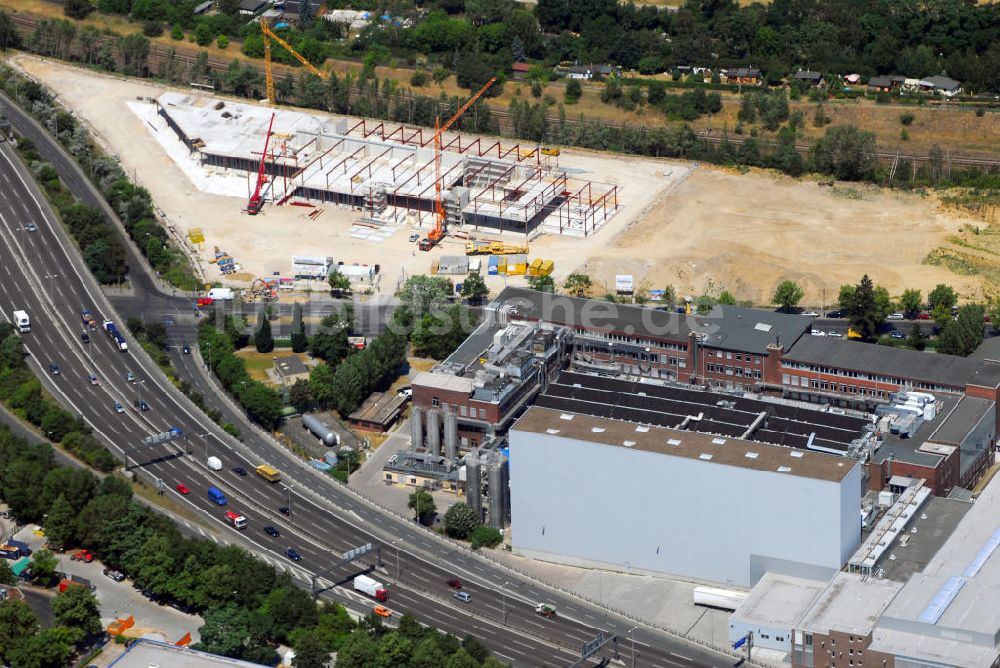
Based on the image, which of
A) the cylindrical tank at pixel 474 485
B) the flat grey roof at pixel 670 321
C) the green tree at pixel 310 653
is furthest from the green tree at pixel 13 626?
the flat grey roof at pixel 670 321

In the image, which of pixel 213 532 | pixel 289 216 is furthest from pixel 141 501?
pixel 289 216

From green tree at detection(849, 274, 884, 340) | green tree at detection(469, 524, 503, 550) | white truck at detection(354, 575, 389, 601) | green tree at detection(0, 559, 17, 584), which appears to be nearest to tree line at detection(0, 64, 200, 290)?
green tree at detection(469, 524, 503, 550)

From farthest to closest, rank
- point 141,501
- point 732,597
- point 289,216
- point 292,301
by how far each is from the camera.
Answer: point 289,216, point 292,301, point 141,501, point 732,597

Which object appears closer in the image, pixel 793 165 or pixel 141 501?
pixel 141 501

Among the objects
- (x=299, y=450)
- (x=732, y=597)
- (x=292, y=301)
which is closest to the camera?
(x=732, y=597)

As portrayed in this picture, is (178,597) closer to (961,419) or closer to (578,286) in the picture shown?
(961,419)

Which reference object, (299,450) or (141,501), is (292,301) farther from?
(141,501)

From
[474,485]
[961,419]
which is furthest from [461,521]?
[961,419]
